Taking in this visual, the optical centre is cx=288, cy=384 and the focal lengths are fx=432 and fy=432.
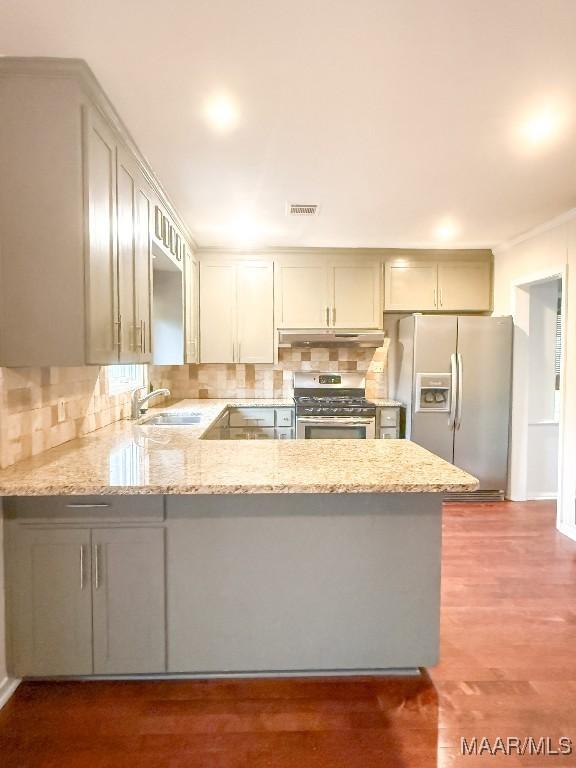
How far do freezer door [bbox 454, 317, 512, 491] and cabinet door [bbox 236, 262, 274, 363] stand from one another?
186 cm

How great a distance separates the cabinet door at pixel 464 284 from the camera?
448cm

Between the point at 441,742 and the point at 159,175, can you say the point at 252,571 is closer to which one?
the point at 441,742

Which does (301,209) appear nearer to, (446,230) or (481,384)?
(446,230)

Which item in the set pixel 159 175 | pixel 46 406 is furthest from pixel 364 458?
pixel 159 175

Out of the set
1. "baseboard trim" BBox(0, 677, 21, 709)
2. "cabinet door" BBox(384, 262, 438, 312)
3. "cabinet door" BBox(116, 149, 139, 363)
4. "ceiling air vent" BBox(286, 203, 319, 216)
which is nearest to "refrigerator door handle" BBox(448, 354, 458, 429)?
"cabinet door" BBox(384, 262, 438, 312)

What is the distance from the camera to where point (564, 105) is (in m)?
1.96

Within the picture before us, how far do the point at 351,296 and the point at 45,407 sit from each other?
3.15 meters

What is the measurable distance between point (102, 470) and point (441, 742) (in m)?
1.58

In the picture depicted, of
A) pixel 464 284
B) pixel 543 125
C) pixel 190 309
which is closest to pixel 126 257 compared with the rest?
pixel 190 309

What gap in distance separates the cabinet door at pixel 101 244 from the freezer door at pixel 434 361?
9.59 feet

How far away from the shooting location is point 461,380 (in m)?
4.07

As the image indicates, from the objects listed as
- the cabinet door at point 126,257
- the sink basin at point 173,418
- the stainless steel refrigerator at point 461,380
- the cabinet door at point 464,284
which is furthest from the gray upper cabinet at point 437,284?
the cabinet door at point 126,257

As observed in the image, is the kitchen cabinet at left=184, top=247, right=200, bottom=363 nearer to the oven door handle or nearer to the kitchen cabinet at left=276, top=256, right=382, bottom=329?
the kitchen cabinet at left=276, top=256, right=382, bottom=329

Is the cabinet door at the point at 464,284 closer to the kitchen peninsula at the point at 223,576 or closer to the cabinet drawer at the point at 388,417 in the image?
the cabinet drawer at the point at 388,417
